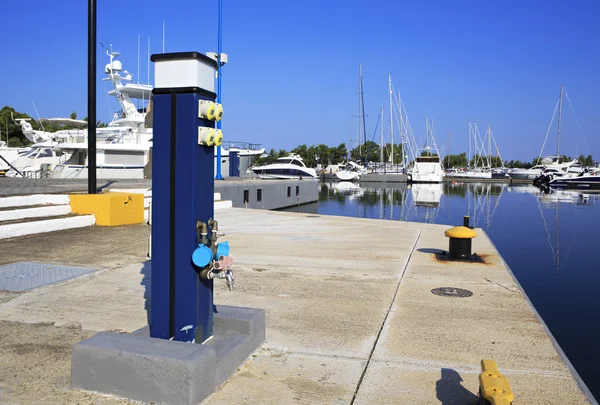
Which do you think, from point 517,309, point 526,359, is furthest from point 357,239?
point 526,359

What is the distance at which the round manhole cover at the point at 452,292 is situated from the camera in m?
6.93

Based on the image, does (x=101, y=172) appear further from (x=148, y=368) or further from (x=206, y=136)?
(x=148, y=368)

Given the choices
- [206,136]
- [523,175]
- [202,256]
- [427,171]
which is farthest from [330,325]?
[523,175]

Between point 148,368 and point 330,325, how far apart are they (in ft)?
7.83

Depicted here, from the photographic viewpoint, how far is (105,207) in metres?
12.4

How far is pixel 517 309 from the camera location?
6.34 metres

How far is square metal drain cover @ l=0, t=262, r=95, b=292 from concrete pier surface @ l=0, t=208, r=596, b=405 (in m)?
0.25

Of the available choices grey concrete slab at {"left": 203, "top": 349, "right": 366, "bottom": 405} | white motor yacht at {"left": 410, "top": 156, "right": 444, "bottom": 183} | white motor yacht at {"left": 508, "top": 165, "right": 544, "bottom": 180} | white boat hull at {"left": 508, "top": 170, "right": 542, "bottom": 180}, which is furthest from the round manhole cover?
white boat hull at {"left": 508, "top": 170, "right": 542, "bottom": 180}

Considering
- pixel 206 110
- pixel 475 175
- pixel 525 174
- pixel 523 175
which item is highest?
pixel 206 110

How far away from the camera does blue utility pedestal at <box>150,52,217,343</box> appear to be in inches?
156

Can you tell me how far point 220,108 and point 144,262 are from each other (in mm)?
4877

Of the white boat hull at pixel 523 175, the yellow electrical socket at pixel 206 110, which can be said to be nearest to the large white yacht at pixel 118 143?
the yellow electrical socket at pixel 206 110

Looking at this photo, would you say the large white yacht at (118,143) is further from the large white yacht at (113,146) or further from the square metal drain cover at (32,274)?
the square metal drain cover at (32,274)

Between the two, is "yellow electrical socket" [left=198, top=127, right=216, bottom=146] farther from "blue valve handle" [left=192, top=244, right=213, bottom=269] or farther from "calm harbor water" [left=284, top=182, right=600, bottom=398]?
"calm harbor water" [left=284, top=182, right=600, bottom=398]
